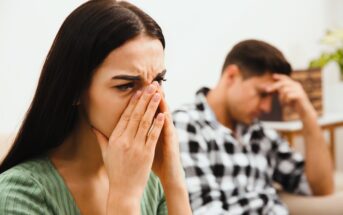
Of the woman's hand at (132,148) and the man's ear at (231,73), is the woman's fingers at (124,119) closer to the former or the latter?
the woman's hand at (132,148)

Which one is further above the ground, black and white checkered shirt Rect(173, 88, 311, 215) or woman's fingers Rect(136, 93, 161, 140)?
woman's fingers Rect(136, 93, 161, 140)

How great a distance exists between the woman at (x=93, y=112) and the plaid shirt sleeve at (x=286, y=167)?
1146 mm

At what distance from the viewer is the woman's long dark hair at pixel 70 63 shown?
975mm

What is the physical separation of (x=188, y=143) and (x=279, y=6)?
174 cm

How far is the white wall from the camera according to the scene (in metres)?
1.81

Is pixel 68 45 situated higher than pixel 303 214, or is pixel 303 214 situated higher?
pixel 68 45

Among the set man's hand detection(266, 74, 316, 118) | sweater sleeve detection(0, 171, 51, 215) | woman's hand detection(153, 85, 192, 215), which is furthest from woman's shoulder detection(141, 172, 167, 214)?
man's hand detection(266, 74, 316, 118)

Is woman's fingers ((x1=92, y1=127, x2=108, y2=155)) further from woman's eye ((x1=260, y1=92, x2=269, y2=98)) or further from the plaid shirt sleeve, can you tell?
the plaid shirt sleeve

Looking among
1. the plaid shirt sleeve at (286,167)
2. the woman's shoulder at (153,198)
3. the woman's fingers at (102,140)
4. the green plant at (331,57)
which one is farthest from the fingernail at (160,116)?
the green plant at (331,57)

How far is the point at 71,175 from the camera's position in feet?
3.53

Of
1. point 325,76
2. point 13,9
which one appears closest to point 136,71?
point 13,9

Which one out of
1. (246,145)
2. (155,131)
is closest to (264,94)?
(246,145)

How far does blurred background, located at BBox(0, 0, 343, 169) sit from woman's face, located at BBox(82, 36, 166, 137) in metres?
0.48

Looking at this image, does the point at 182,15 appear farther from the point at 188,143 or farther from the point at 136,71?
the point at 136,71
